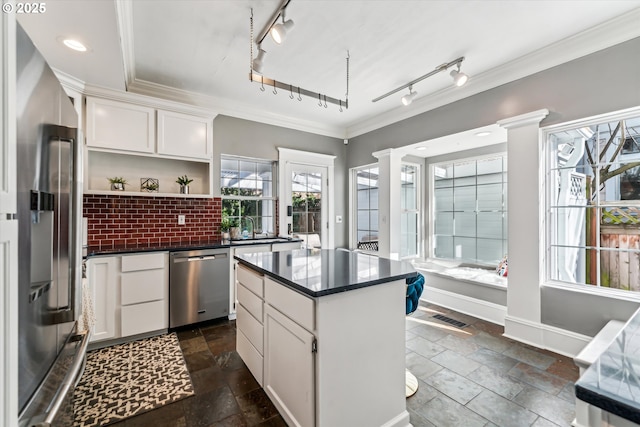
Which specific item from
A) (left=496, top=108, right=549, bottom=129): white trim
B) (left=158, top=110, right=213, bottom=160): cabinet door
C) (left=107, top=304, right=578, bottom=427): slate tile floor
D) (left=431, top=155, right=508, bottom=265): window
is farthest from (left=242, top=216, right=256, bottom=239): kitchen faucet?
(left=496, top=108, right=549, bottom=129): white trim

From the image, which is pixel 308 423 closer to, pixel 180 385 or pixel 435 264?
pixel 180 385

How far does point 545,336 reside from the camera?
2.60 meters

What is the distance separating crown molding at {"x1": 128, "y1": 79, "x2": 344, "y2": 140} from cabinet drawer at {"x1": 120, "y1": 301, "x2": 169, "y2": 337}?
2.37m

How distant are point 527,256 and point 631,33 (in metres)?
1.91

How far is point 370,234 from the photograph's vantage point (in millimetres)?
4816

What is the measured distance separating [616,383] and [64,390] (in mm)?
1508

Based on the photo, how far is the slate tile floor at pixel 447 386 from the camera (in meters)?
1.75

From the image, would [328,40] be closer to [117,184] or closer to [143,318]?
[117,184]

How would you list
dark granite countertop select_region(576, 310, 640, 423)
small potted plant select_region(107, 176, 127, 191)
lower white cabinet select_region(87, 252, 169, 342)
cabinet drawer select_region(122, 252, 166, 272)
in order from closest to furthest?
dark granite countertop select_region(576, 310, 640, 423) < lower white cabinet select_region(87, 252, 169, 342) < cabinet drawer select_region(122, 252, 166, 272) < small potted plant select_region(107, 176, 127, 191)

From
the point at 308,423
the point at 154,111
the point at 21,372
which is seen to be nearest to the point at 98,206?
the point at 154,111

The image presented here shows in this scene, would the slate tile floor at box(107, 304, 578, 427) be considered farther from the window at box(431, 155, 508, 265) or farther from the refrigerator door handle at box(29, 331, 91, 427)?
the window at box(431, 155, 508, 265)

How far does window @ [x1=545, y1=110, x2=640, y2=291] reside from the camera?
2338 millimetres

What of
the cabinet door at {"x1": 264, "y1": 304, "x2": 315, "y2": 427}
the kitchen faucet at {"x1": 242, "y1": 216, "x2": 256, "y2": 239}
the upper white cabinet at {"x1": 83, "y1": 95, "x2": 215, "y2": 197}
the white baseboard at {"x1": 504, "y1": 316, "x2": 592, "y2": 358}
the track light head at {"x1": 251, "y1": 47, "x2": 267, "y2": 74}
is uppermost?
the track light head at {"x1": 251, "y1": 47, "x2": 267, "y2": 74}

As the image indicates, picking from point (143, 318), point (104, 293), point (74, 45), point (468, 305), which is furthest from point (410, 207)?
point (74, 45)
